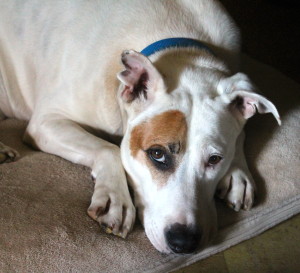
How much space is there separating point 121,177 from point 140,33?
707 millimetres

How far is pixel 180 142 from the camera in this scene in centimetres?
180

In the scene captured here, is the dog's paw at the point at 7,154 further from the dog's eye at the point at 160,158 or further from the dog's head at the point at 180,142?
the dog's eye at the point at 160,158

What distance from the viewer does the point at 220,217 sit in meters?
2.06

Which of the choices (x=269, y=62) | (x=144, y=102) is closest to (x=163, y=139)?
(x=144, y=102)

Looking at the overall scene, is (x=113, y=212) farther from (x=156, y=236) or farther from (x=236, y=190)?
(x=236, y=190)

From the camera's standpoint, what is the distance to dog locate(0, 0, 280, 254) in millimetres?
1823

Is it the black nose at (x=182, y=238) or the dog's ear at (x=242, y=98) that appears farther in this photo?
the dog's ear at (x=242, y=98)

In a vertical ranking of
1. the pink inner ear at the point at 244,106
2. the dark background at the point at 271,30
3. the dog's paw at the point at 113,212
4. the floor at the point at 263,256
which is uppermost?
the pink inner ear at the point at 244,106

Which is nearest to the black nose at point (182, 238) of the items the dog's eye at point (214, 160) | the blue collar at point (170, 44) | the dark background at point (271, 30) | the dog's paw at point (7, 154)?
the dog's eye at point (214, 160)

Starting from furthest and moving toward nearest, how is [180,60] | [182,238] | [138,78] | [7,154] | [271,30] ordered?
[271,30] < [7,154] < [180,60] < [138,78] < [182,238]

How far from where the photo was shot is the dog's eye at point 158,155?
5.98 ft

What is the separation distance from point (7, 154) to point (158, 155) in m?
0.91

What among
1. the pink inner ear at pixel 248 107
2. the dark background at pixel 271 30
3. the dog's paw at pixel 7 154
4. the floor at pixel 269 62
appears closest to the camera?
the pink inner ear at pixel 248 107

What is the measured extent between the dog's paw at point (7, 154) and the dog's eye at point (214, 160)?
1040mm
